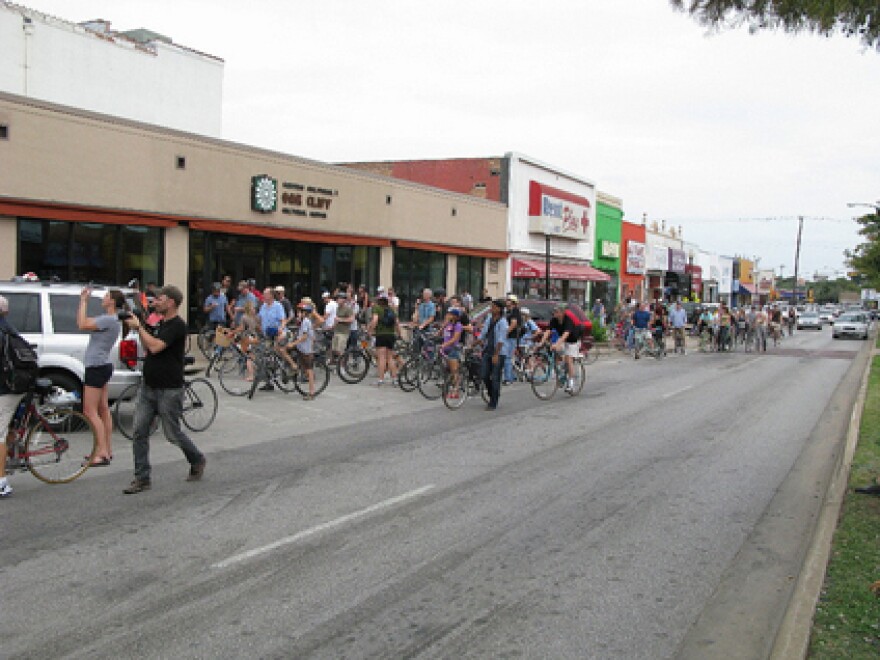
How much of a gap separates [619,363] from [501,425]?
13159mm

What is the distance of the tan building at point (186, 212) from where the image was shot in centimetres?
1705

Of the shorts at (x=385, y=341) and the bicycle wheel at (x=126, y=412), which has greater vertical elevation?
the shorts at (x=385, y=341)

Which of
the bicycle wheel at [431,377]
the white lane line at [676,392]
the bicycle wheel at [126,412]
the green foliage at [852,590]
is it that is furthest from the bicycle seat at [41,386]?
the white lane line at [676,392]

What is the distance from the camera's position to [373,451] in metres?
10.1

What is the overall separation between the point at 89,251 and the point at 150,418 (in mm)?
11800

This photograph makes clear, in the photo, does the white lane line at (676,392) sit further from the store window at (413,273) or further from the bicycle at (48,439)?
the store window at (413,273)

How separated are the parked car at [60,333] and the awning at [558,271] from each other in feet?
85.8

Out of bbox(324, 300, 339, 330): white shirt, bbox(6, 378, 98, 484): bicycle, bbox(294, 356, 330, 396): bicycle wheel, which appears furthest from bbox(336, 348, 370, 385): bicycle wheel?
bbox(6, 378, 98, 484): bicycle

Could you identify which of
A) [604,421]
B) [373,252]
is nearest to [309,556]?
[604,421]

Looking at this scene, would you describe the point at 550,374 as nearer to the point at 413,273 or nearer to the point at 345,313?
the point at 345,313

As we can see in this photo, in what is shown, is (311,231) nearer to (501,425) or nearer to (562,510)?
(501,425)

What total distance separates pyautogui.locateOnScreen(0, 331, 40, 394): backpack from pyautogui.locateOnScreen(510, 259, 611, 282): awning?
29153mm

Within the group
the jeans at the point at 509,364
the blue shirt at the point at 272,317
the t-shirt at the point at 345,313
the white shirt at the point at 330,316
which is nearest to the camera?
the blue shirt at the point at 272,317

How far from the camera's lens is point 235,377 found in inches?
583
